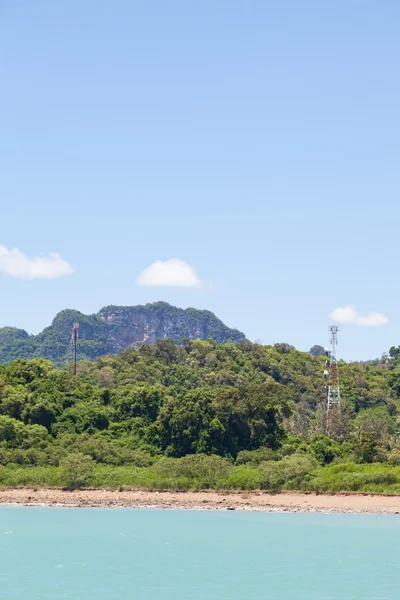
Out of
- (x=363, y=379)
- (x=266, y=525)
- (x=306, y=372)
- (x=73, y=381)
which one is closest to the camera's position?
(x=266, y=525)

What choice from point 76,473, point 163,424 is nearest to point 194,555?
point 76,473

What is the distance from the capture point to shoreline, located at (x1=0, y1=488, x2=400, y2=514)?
49.7 meters

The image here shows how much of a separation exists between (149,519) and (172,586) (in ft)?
52.0

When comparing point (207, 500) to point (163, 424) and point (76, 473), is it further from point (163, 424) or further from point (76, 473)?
point (163, 424)

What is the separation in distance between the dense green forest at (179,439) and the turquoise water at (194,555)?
475 cm

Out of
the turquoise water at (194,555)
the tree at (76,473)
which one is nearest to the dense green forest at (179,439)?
the tree at (76,473)

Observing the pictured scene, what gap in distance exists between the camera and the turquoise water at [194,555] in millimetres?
30750

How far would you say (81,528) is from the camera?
146 feet

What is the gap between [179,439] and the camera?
6041 centimetres

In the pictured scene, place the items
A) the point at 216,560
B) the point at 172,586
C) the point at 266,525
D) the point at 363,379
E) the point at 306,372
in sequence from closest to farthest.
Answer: the point at 172,586 < the point at 216,560 < the point at 266,525 < the point at 363,379 < the point at 306,372

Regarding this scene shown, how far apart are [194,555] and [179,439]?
23.1 metres

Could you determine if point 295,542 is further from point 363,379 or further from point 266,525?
point 363,379

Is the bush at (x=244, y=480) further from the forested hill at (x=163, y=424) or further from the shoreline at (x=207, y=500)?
the forested hill at (x=163, y=424)

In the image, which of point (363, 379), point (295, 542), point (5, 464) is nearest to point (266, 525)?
point (295, 542)
